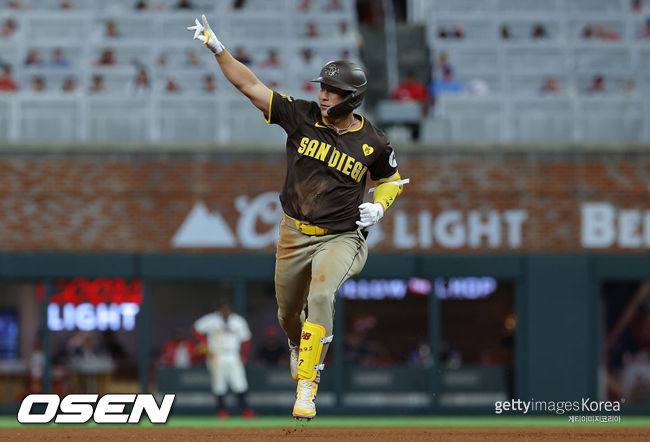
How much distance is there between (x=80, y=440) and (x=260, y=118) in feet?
33.6

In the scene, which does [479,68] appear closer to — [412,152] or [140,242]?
[412,152]

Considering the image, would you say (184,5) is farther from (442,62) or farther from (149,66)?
(442,62)

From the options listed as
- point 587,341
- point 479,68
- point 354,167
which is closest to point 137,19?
point 479,68

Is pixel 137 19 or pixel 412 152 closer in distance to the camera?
pixel 412 152

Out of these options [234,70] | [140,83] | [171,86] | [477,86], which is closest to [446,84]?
[477,86]

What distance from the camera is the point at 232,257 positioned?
18750 millimetres

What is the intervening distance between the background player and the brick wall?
1.58 metres

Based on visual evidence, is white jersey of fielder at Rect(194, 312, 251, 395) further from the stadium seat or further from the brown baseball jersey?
the brown baseball jersey

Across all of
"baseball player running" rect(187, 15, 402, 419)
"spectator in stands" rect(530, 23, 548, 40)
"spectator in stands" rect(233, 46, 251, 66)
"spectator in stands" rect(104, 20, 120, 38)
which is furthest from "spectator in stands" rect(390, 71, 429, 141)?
"baseball player running" rect(187, 15, 402, 419)

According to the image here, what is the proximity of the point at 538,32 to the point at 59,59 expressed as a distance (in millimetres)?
7950

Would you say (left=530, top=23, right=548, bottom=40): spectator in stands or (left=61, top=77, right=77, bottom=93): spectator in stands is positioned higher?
(left=530, top=23, right=548, bottom=40): spectator in stands

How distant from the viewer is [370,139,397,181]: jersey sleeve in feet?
28.5

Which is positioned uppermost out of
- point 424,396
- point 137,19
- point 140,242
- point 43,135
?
point 137,19

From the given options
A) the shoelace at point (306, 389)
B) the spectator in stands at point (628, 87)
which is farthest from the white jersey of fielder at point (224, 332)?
the shoelace at point (306, 389)
